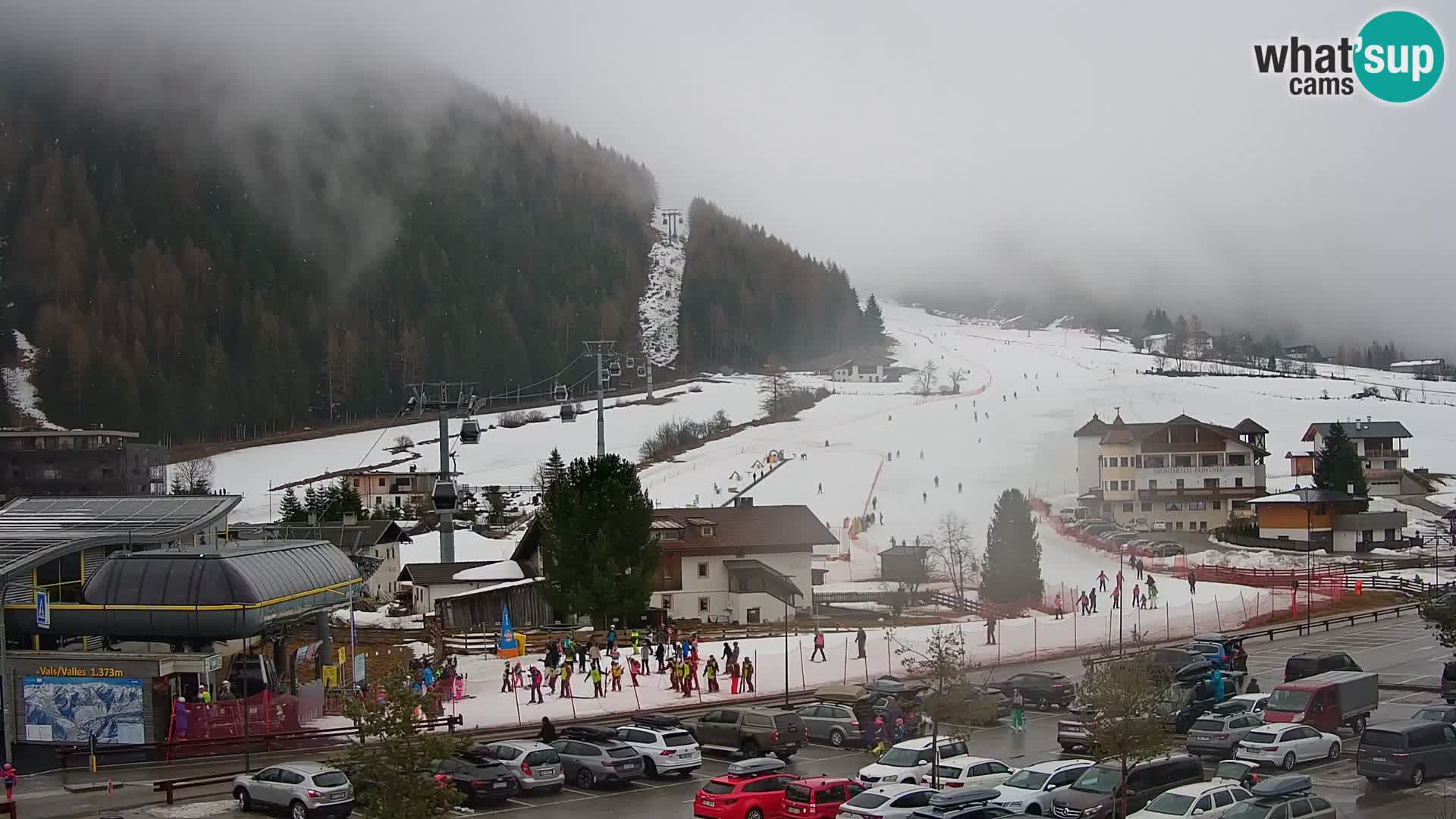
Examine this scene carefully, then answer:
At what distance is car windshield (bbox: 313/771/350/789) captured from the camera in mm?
20328

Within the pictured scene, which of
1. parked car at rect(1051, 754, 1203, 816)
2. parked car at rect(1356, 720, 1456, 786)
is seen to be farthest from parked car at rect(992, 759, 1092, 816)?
parked car at rect(1356, 720, 1456, 786)

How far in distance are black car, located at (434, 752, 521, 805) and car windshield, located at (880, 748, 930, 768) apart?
6244mm

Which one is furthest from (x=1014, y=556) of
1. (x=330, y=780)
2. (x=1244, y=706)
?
(x=330, y=780)

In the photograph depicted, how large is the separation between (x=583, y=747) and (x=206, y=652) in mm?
8995

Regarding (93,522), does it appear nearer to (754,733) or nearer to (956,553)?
(754,733)

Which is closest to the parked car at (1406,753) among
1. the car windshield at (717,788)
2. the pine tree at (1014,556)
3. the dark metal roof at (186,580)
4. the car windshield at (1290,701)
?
the car windshield at (1290,701)

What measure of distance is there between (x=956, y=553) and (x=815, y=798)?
1688 inches

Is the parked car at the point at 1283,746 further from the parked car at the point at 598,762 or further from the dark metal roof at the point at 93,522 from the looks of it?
the dark metal roof at the point at 93,522

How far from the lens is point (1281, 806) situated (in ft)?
57.8

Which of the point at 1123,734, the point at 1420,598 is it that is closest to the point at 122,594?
the point at 1123,734

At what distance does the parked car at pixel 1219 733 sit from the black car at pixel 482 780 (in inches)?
481

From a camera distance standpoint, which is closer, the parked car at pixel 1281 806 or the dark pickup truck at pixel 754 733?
the parked car at pixel 1281 806

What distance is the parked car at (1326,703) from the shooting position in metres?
24.9

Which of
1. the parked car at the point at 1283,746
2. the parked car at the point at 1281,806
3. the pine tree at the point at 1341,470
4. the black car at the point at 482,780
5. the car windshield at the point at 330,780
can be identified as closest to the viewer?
the parked car at the point at 1281,806
